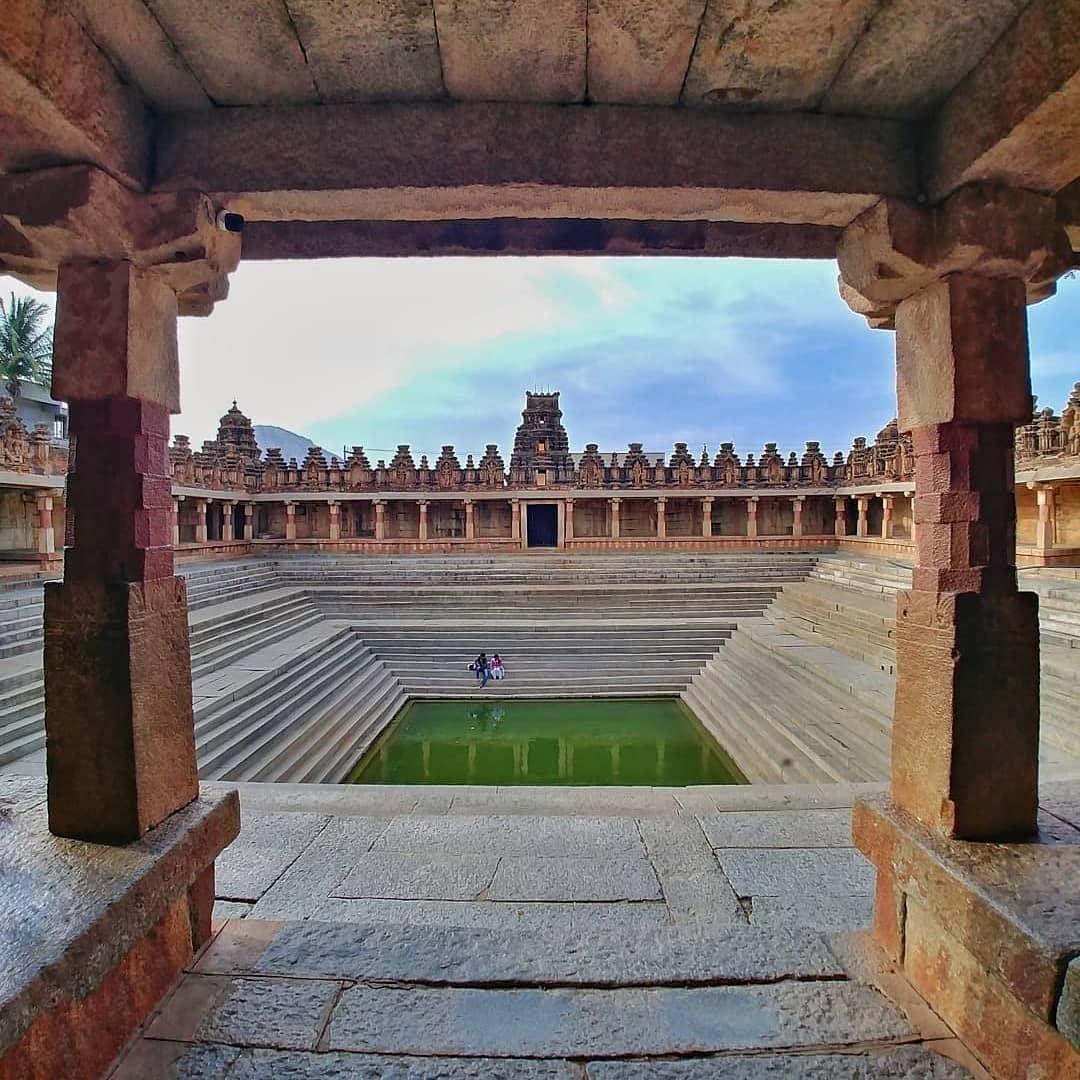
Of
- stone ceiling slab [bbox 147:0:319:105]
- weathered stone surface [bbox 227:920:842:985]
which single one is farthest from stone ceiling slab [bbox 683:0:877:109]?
weathered stone surface [bbox 227:920:842:985]

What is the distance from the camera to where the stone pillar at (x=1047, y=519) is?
505 inches

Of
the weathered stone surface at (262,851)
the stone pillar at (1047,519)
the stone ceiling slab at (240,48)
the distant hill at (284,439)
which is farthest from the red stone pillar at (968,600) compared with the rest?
the distant hill at (284,439)

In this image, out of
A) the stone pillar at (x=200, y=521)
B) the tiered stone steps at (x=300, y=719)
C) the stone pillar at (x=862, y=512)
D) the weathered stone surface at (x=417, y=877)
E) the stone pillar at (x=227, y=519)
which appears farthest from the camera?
the stone pillar at (x=862, y=512)

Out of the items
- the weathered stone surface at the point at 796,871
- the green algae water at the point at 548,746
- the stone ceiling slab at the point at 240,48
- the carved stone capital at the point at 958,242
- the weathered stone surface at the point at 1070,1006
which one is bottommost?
the green algae water at the point at 548,746

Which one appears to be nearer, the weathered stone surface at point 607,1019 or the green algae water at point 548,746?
the weathered stone surface at point 607,1019

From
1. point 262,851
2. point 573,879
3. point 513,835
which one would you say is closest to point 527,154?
point 573,879

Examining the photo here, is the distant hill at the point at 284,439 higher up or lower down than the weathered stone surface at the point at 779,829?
higher up

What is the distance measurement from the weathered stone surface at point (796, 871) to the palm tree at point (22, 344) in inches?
1245

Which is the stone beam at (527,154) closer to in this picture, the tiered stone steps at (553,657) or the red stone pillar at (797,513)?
the tiered stone steps at (553,657)

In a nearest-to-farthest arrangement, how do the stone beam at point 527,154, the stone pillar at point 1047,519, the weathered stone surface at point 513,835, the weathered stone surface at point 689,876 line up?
the stone beam at point 527,154 < the weathered stone surface at point 689,876 < the weathered stone surface at point 513,835 < the stone pillar at point 1047,519

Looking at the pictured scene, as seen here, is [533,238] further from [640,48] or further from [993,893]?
[993,893]

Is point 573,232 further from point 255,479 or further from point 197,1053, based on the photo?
point 255,479

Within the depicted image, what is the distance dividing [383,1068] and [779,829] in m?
2.81

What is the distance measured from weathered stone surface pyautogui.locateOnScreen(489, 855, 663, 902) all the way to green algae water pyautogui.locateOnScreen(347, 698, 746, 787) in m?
4.04
